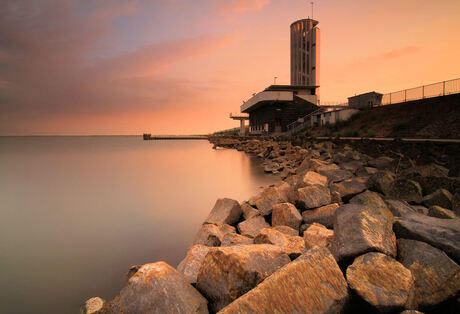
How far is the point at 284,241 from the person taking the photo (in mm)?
3016

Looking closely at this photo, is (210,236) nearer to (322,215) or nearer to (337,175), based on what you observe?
(322,215)

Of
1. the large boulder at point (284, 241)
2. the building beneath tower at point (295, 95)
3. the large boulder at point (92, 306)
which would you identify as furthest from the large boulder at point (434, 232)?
the building beneath tower at point (295, 95)

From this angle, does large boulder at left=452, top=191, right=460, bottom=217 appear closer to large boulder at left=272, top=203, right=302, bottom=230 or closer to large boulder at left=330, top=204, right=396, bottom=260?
large boulder at left=330, top=204, right=396, bottom=260

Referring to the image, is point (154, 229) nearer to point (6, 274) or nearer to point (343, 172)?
point (6, 274)

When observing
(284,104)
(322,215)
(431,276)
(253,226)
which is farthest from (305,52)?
(431,276)

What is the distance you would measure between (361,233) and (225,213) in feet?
9.68

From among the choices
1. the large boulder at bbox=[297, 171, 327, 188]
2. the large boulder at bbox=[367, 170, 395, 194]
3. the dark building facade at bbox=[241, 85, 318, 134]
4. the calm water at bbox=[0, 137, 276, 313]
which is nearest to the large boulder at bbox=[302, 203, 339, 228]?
the large boulder at bbox=[297, 171, 327, 188]

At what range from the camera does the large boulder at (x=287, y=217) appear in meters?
4.17

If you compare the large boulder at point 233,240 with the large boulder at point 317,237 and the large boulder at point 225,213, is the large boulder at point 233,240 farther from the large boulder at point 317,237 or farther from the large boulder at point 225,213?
the large boulder at point 225,213

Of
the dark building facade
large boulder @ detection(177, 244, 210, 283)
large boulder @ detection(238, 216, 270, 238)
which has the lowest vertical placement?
large boulder @ detection(238, 216, 270, 238)

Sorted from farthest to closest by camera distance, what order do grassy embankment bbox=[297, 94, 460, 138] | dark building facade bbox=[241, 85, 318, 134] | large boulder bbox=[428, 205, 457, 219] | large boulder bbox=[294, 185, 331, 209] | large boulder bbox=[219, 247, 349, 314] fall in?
dark building facade bbox=[241, 85, 318, 134] < grassy embankment bbox=[297, 94, 460, 138] < large boulder bbox=[294, 185, 331, 209] < large boulder bbox=[428, 205, 457, 219] < large boulder bbox=[219, 247, 349, 314]

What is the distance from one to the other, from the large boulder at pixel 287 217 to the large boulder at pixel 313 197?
16.1 inches

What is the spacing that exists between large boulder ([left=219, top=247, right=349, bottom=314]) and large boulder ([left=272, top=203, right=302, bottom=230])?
6.87 feet

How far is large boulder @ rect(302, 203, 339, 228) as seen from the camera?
13.5 feet
